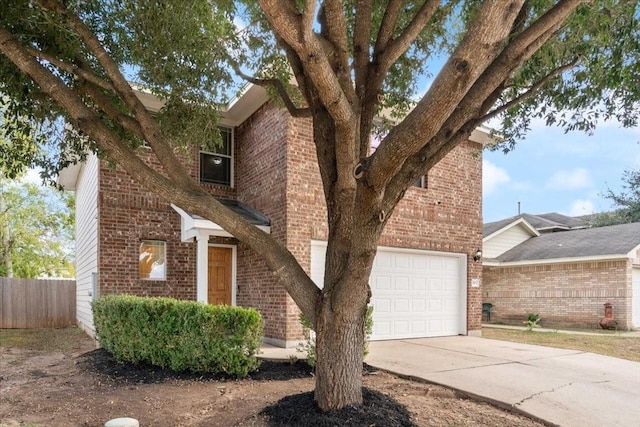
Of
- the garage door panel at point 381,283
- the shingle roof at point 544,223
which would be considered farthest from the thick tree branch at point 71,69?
the shingle roof at point 544,223

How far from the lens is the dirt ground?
446 cm

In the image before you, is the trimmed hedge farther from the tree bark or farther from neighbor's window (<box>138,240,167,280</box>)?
neighbor's window (<box>138,240,167,280</box>)

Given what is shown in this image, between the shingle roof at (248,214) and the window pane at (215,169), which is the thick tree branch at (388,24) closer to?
the shingle roof at (248,214)

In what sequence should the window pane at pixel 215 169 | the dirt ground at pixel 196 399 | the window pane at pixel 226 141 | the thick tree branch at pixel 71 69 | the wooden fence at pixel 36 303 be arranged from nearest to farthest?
the dirt ground at pixel 196 399, the thick tree branch at pixel 71 69, the window pane at pixel 215 169, the window pane at pixel 226 141, the wooden fence at pixel 36 303

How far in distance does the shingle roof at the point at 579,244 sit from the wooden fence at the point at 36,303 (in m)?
15.7

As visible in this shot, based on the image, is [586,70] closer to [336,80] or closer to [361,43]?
[361,43]

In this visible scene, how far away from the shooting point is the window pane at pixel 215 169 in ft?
35.4

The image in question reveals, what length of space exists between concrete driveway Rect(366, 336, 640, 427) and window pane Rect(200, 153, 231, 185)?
5397 millimetres

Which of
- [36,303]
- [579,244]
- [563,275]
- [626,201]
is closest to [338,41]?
[563,275]

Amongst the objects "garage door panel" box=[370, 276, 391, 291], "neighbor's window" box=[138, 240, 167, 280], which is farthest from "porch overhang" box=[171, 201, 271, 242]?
"garage door panel" box=[370, 276, 391, 291]

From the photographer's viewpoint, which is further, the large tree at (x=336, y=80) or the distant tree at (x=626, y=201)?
the distant tree at (x=626, y=201)

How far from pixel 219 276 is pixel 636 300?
13.4 meters

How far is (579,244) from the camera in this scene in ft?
52.5

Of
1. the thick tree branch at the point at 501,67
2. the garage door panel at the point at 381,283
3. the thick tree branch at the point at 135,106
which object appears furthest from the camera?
the garage door panel at the point at 381,283
